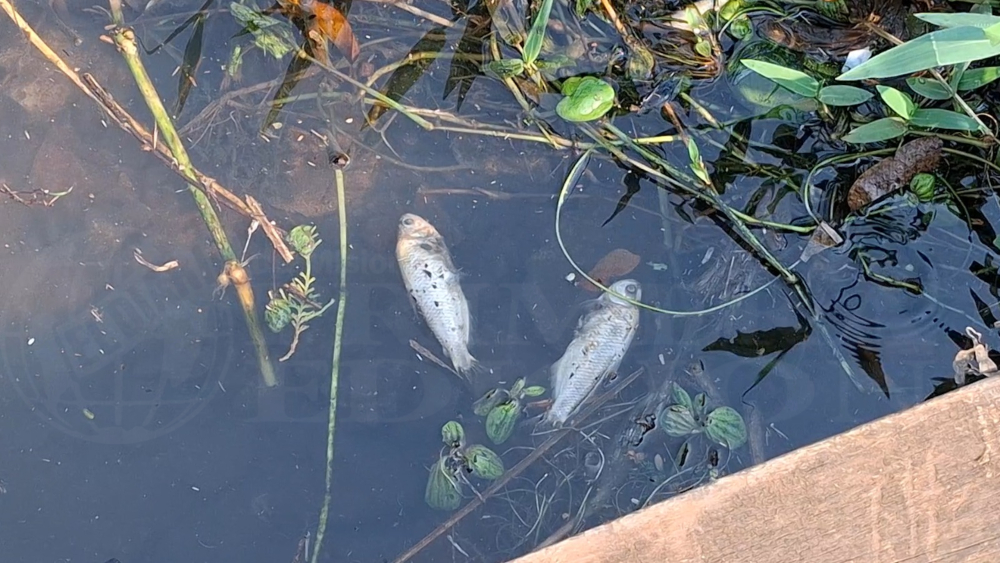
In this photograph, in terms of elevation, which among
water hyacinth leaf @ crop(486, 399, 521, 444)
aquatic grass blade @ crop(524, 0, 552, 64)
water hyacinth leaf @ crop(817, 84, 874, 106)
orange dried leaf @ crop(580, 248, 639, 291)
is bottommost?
water hyacinth leaf @ crop(486, 399, 521, 444)

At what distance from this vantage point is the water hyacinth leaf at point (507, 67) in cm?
255

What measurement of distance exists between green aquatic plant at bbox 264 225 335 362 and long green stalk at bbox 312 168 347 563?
0.31ft

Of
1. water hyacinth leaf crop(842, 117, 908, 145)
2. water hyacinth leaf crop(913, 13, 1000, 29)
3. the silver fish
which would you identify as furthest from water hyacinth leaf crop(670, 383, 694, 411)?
water hyacinth leaf crop(913, 13, 1000, 29)

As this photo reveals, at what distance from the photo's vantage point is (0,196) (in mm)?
2914

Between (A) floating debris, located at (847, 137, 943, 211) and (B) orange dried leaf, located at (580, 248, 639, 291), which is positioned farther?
(B) orange dried leaf, located at (580, 248, 639, 291)

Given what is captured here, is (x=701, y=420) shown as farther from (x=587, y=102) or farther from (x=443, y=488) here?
(x=587, y=102)

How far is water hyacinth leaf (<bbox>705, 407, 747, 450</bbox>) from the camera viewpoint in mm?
2602

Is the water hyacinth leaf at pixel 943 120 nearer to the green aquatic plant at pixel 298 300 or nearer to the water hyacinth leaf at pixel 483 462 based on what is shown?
the water hyacinth leaf at pixel 483 462

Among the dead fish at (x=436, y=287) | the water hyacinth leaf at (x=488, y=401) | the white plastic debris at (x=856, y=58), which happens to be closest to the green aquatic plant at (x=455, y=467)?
the water hyacinth leaf at (x=488, y=401)

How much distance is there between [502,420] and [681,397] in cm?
71

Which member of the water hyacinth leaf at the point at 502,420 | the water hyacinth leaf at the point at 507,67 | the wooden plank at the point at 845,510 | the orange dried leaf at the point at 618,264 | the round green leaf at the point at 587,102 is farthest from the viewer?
the orange dried leaf at the point at 618,264

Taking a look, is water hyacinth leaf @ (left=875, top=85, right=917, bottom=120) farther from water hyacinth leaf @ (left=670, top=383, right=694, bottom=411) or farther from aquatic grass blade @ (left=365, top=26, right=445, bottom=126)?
aquatic grass blade @ (left=365, top=26, right=445, bottom=126)

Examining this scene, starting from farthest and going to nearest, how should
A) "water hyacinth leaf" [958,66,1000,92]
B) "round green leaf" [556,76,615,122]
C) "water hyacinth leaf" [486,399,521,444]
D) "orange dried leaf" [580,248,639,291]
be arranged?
"orange dried leaf" [580,248,639,291] < "water hyacinth leaf" [486,399,521,444] < "round green leaf" [556,76,615,122] < "water hyacinth leaf" [958,66,1000,92]

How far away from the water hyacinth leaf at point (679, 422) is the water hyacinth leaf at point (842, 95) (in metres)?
1.24
